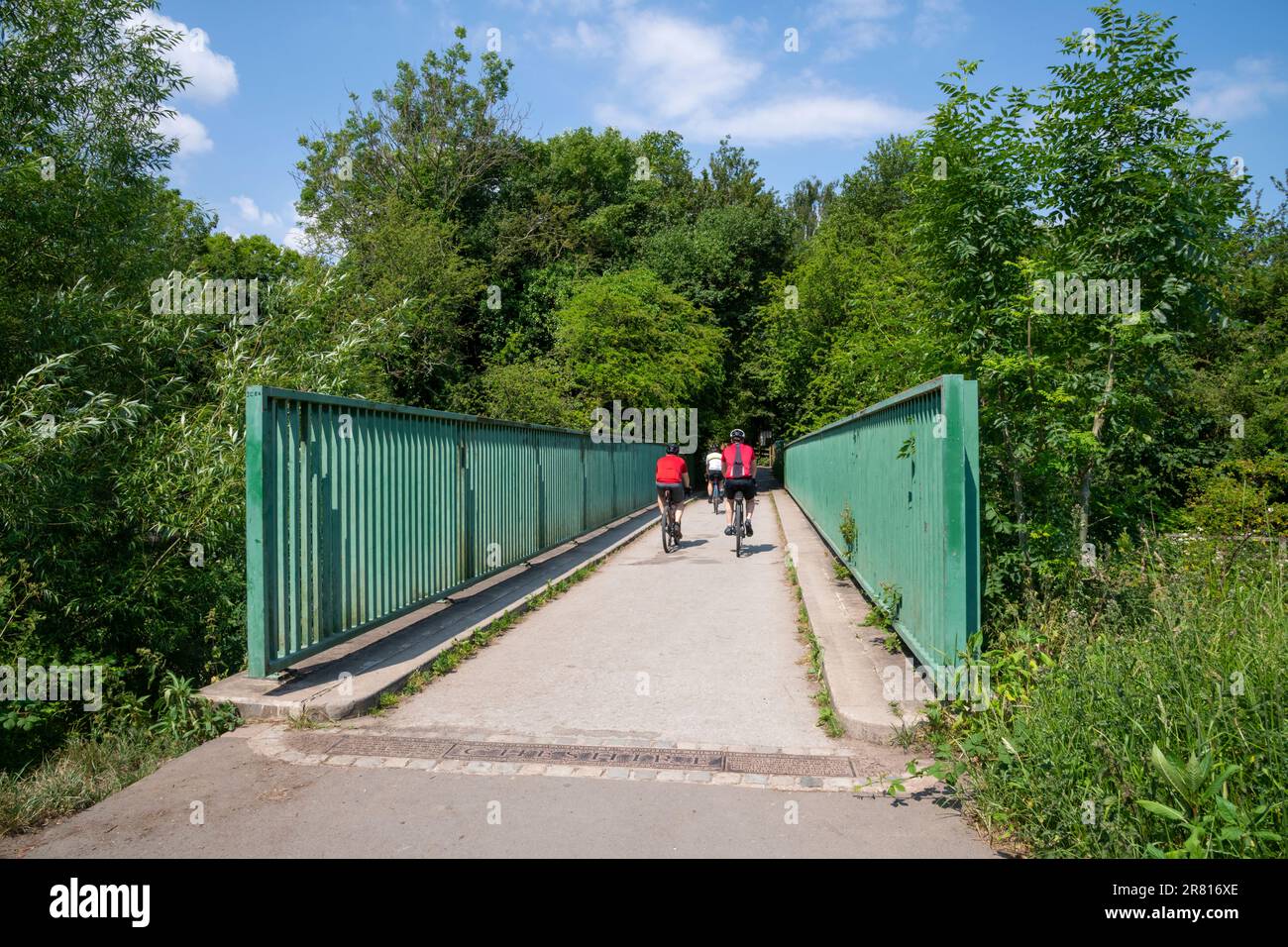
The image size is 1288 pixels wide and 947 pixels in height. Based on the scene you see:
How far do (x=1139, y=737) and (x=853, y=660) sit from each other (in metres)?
2.87

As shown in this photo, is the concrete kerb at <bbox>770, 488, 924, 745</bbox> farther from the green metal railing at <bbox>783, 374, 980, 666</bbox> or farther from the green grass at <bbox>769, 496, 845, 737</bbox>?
the green metal railing at <bbox>783, 374, 980, 666</bbox>

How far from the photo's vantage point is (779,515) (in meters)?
22.6

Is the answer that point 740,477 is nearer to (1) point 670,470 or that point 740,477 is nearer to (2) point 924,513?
(1) point 670,470

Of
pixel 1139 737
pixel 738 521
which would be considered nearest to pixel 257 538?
pixel 1139 737

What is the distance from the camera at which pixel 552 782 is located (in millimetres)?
4316

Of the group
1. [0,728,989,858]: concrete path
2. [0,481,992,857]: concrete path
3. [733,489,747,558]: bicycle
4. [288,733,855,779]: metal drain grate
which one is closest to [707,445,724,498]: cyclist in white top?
[733,489,747,558]: bicycle

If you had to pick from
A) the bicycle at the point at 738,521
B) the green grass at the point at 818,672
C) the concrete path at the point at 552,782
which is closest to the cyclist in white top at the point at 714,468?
the bicycle at the point at 738,521

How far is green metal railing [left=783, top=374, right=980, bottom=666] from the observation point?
4.90 metres

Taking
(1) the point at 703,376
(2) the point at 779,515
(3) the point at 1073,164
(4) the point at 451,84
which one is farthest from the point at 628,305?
(3) the point at 1073,164

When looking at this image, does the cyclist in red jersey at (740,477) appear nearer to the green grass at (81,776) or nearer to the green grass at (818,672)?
the green grass at (818,672)

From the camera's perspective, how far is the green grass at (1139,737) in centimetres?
307

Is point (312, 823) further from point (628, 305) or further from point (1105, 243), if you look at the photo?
point (628, 305)

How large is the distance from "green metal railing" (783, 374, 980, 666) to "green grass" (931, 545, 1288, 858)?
0.42 metres

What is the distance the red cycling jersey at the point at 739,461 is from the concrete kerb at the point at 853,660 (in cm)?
290
